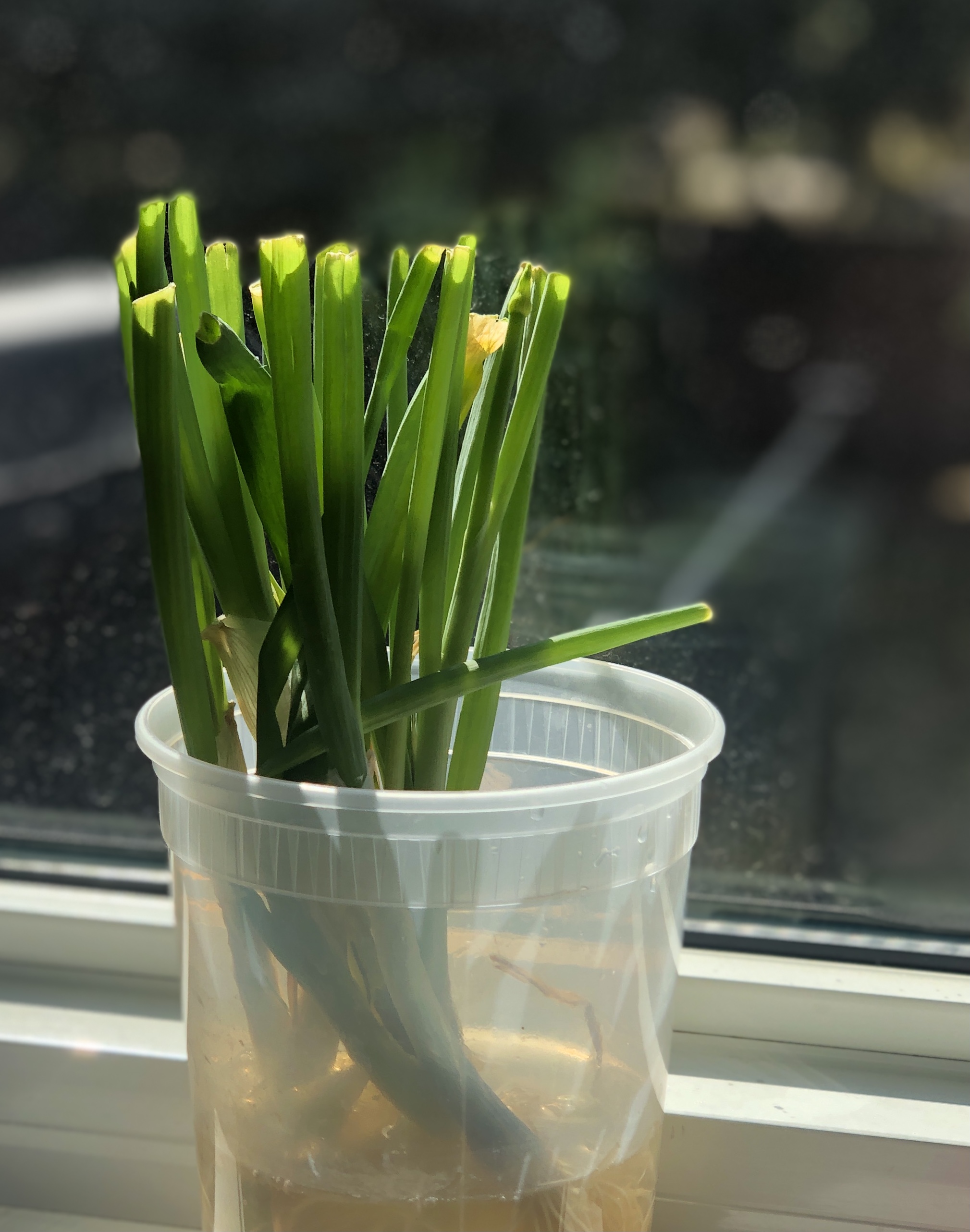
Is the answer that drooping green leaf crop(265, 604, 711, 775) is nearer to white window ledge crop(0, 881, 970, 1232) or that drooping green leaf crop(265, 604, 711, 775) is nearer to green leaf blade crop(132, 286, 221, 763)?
green leaf blade crop(132, 286, 221, 763)

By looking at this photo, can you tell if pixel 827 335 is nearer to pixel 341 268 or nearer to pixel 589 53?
pixel 589 53

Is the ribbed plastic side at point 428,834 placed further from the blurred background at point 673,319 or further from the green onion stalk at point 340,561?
the blurred background at point 673,319

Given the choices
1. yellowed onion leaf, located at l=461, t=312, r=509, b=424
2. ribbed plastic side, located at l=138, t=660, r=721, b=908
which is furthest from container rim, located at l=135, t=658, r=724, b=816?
yellowed onion leaf, located at l=461, t=312, r=509, b=424

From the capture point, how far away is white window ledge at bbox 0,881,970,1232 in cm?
48

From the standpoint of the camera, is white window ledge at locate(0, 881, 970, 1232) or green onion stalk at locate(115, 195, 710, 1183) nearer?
green onion stalk at locate(115, 195, 710, 1183)

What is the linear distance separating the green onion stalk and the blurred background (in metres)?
0.12

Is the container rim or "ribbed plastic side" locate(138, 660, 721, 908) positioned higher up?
the container rim

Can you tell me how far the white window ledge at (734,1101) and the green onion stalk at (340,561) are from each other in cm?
19

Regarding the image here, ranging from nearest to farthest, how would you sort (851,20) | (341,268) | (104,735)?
(341,268)
(851,20)
(104,735)

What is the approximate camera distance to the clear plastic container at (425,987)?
1.06ft

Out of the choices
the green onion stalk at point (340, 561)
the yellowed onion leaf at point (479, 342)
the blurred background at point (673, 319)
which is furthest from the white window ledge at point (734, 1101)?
the yellowed onion leaf at point (479, 342)

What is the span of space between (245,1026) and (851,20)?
50 cm

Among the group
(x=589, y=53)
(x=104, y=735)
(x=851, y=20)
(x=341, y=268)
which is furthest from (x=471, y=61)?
(x=104, y=735)

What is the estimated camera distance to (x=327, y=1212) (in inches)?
13.3
